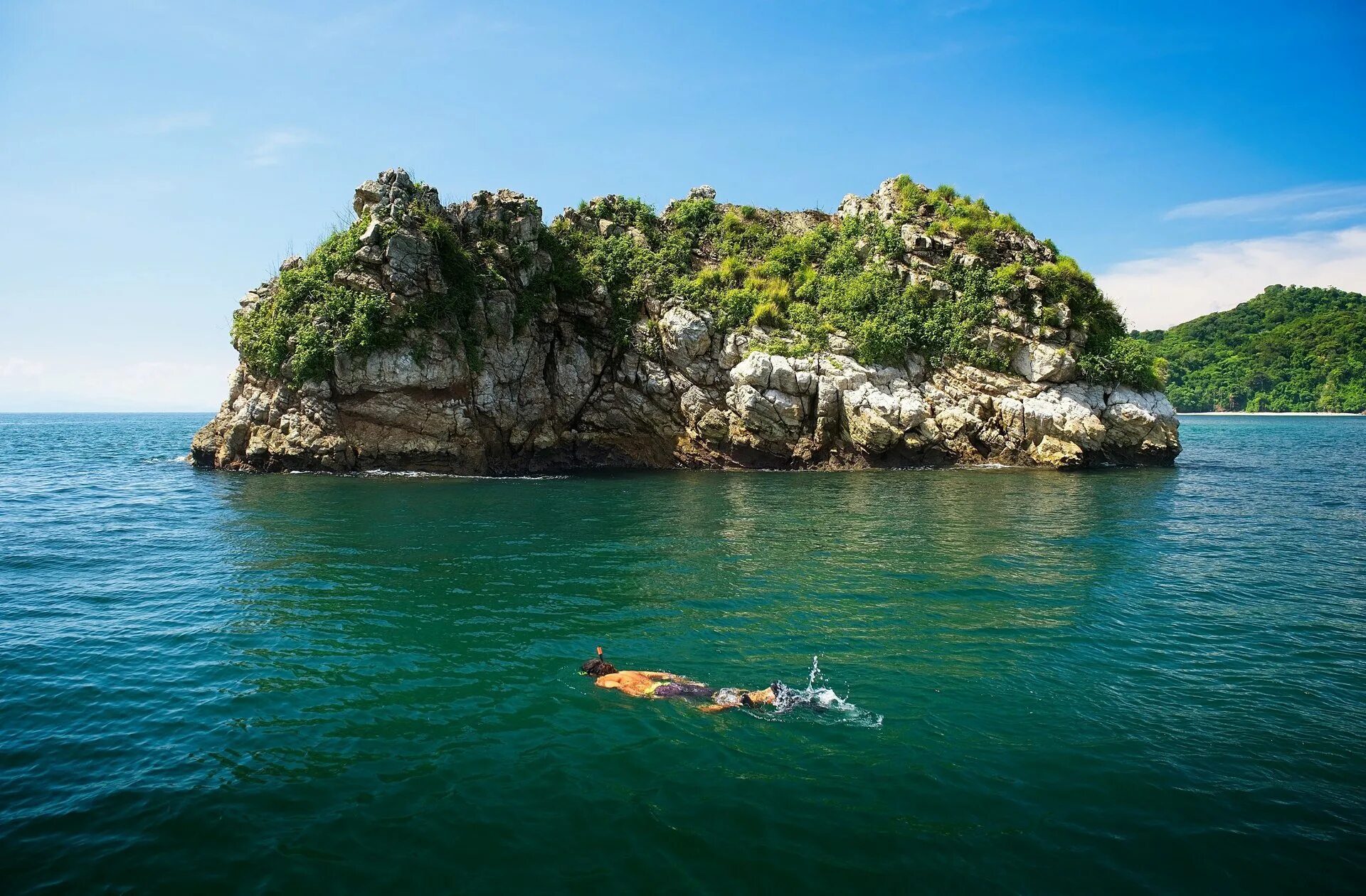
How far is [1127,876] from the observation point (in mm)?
6457

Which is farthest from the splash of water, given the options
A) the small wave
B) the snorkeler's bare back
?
the small wave

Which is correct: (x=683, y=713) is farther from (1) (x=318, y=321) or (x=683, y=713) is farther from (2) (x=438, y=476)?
(1) (x=318, y=321)

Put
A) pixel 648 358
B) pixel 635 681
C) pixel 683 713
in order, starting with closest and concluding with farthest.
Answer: pixel 683 713, pixel 635 681, pixel 648 358

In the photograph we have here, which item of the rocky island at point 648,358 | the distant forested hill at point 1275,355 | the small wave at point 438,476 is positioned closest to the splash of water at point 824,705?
the small wave at point 438,476

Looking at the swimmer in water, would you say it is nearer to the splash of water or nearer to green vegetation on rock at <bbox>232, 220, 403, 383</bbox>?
the splash of water

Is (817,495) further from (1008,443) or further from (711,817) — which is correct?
(711,817)

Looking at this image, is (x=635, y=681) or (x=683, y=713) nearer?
(x=683, y=713)

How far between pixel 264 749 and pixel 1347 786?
13.5 m

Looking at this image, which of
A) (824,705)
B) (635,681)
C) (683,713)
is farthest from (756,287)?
(683,713)

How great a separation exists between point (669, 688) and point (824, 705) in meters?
2.39

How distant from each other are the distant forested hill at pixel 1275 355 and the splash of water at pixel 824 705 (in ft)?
473

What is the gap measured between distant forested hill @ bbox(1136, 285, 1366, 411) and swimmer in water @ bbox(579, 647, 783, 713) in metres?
145

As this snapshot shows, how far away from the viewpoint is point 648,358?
41.4 m

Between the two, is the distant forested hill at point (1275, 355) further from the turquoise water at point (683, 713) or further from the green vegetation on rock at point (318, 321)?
the green vegetation on rock at point (318, 321)
